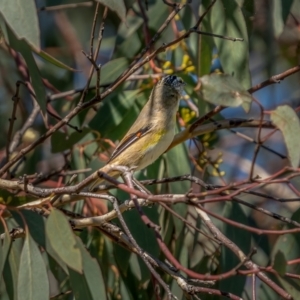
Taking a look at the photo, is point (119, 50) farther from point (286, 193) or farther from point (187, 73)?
point (286, 193)

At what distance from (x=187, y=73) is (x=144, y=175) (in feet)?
1.42

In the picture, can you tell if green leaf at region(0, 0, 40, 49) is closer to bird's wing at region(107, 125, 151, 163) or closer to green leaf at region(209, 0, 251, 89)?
green leaf at region(209, 0, 251, 89)

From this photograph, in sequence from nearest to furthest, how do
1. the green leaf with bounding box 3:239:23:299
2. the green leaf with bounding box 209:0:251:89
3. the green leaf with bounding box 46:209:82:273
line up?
the green leaf with bounding box 46:209:82:273 → the green leaf with bounding box 3:239:23:299 → the green leaf with bounding box 209:0:251:89

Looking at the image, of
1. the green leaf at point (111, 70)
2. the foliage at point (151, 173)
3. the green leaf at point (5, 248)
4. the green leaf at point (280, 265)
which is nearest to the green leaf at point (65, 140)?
the foliage at point (151, 173)

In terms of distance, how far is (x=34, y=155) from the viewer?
3279 millimetres

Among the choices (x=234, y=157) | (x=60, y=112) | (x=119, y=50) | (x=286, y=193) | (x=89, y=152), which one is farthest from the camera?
(x=234, y=157)

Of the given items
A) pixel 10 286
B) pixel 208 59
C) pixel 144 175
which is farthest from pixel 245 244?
pixel 10 286

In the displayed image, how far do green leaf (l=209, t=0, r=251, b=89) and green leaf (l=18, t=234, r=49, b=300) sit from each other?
0.85m

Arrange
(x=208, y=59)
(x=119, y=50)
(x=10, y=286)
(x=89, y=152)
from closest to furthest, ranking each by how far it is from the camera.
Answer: (x=10, y=286) → (x=208, y=59) → (x=89, y=152) → (x=119, y=50)

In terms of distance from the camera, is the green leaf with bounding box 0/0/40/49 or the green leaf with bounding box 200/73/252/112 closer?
the green leaf with bounding box 0/0/40/49

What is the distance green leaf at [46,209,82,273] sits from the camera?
1.58 m

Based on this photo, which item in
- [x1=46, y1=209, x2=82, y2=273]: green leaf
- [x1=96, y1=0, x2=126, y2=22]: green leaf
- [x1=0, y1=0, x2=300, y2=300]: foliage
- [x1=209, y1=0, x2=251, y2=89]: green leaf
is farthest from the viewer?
[x1=209, y1=0, x2=251, y2=89]: green leaf

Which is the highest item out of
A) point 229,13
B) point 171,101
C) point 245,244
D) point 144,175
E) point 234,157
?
point 229,13

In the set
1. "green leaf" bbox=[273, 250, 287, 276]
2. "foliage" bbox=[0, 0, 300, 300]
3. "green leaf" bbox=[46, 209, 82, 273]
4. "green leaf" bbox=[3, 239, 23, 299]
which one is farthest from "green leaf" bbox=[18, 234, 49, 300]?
"green leaf" bbox=[273, 250, 287, 276]
